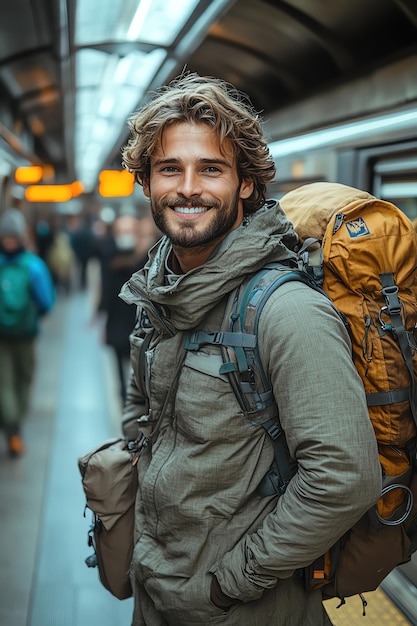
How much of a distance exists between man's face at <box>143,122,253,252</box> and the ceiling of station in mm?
1543

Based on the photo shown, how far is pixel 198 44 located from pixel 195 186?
2.65m

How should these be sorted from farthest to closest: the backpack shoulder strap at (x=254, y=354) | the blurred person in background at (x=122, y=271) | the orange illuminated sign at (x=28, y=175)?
the orange illuminated sign at (x=28, y=175)
the blurred person in background at (x=122, y=271)
the backpack shoulder strap at (x=254, y=354)

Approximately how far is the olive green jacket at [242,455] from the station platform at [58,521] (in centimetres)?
99

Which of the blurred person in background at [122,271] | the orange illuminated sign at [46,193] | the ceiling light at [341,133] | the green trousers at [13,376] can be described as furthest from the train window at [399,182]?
the orange illuminated sign at [46,193]

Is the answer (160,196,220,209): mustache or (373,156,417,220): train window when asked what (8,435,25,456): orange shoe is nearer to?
(373,156,417,220): train window

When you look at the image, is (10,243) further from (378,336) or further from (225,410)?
(378,336)

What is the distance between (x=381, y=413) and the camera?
1.59 metres

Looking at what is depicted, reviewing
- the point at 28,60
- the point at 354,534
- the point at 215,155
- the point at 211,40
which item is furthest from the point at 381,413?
the point at 28,60

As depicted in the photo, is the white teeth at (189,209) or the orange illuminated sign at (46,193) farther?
the orange illuminated sign at (46,193)

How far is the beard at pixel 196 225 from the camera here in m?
1.65

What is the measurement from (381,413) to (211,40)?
3.97m

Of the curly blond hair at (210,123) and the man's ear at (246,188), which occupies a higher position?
the curly blond hair at (210,123)

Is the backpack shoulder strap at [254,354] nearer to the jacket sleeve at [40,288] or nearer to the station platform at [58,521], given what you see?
the station platform at [58,521]

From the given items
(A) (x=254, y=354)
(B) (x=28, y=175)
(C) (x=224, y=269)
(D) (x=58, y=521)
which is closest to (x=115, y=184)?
(B) (x=28, y=175)
